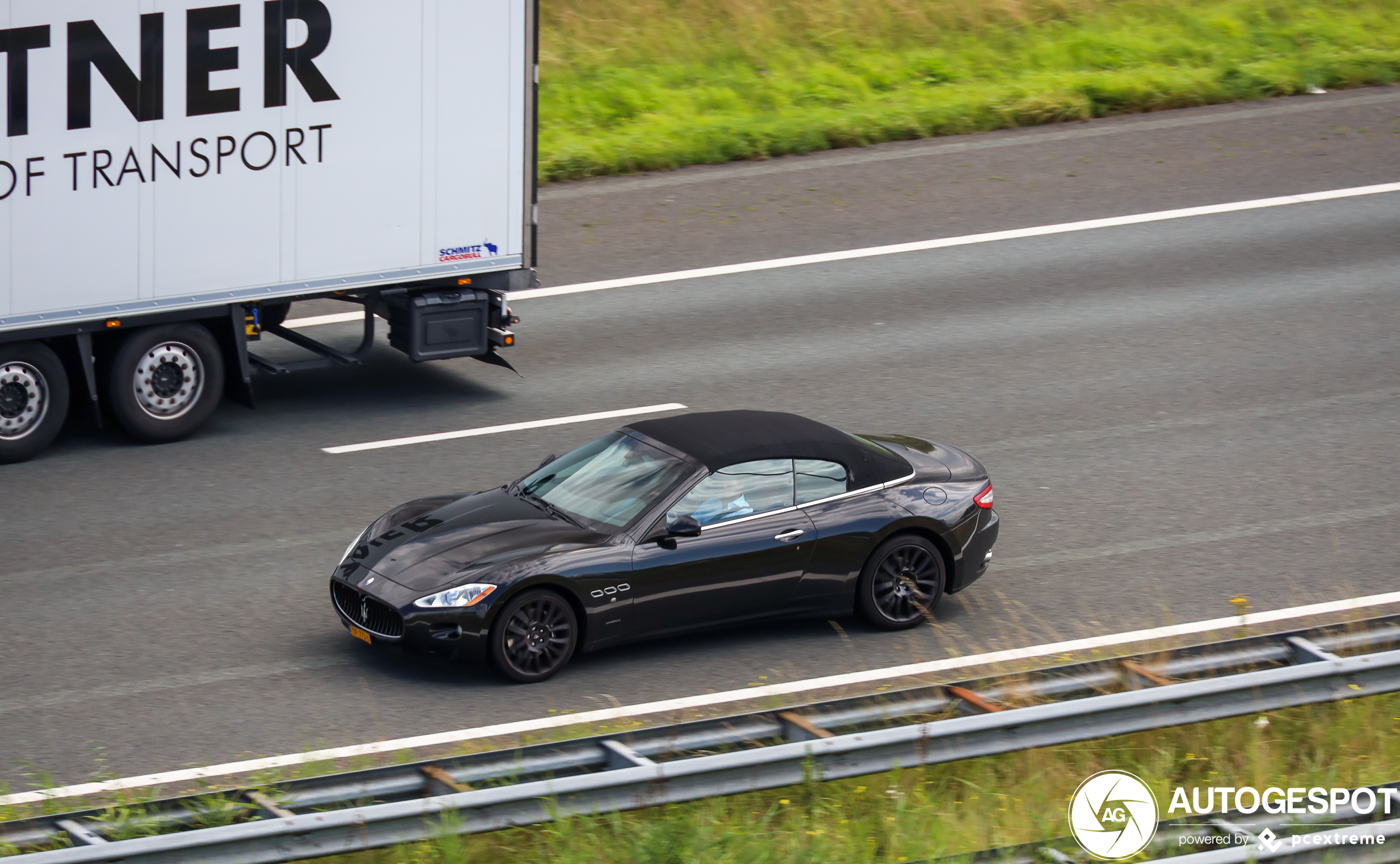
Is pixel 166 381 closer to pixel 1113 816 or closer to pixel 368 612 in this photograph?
pixel 368 612

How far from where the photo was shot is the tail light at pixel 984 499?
1126 cm

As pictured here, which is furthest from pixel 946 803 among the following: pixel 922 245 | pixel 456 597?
pixel 922 245

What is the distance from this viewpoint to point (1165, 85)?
76.2 feet

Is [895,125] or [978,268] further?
[895,125]

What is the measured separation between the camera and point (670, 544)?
10305mm

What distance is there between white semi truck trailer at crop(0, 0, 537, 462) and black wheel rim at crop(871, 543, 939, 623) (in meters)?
5.35

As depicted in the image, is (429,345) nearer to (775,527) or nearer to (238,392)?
(238,392)

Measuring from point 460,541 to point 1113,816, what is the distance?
425 centimetres

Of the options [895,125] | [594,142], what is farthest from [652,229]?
[895,125]

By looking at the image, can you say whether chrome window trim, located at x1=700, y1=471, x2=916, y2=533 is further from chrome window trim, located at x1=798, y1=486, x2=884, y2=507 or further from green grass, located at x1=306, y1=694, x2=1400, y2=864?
green grass, located at x1=306, y1=694, x2=1400, y2=864

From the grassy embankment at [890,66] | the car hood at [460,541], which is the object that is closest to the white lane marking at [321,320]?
the grassy embankment at [890,66]

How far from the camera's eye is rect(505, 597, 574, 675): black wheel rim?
1002cm

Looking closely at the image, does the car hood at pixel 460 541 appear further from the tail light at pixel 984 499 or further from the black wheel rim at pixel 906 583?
the tail light at pixel 984 499

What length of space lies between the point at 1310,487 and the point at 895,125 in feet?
32.2
